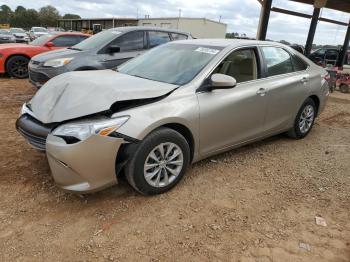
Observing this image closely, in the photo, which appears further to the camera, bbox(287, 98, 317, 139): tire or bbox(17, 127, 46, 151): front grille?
bbox(287, 98, 317, 139): tire

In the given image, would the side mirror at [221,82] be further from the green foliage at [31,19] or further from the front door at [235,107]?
the green foliage at [31,19]

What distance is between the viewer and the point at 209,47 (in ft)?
13.3

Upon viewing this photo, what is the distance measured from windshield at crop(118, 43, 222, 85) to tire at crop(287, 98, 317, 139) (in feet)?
6.39

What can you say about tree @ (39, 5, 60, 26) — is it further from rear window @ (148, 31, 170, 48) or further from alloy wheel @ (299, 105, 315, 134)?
alloy wheel @ (299, 105, 315, 134)

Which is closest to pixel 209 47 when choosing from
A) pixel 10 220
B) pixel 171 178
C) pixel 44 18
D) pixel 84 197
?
pixel 171 178

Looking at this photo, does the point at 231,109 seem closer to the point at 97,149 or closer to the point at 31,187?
the point at 97,149

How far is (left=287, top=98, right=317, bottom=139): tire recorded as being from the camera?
16.7ft

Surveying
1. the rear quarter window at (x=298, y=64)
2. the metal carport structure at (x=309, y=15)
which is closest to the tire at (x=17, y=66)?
the metal carport structure at (x=309, y=15)

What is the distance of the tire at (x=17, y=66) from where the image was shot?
9.64 m

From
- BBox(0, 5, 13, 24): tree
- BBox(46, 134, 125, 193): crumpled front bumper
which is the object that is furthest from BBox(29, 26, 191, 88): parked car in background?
BBox(0, 5, 13, 24): tree

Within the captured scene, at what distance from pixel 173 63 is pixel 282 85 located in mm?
1591

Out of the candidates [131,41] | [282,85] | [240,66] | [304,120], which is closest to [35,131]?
[240,66]

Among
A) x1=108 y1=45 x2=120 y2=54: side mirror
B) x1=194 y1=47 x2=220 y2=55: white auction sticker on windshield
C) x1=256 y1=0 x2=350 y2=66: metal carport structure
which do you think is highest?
x1=256 y1=0 x2=350 y2=66: metal carport structure

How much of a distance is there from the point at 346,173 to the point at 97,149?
3.18 m
